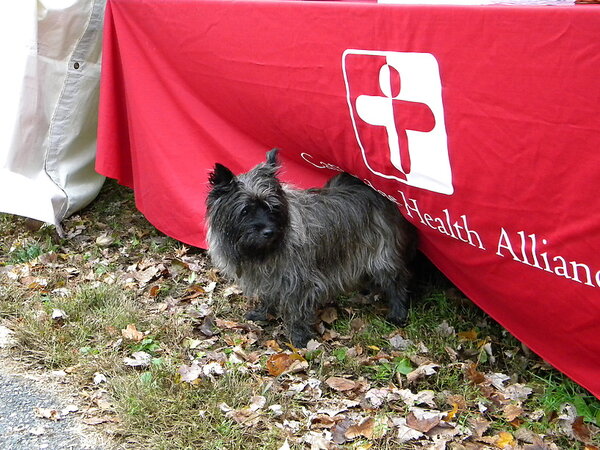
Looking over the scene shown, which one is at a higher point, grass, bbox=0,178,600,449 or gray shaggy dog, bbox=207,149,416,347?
gray shaggy dog, bbox=207,149,416,347

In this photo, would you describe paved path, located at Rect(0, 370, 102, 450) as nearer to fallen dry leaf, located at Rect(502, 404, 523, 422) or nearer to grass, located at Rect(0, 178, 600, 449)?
grass, located at Rect(0, 178, 600, 449)

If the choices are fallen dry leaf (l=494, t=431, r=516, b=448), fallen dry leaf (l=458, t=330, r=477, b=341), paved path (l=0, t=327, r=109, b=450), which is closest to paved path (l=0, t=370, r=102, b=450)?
paved path (l=0, t=327, r=109, b=450)

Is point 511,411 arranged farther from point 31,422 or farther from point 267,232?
point 31,422

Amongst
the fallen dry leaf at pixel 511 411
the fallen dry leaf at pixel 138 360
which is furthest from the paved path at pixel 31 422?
the fallen dry leaf at pixel 511 411

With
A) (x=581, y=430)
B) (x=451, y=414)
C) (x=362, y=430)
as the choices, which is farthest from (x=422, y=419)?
(x=581, y=430)

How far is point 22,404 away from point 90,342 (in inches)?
23.4

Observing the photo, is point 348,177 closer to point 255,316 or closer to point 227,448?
point 255,316

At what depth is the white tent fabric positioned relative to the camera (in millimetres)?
5047

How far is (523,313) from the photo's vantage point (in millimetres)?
3410

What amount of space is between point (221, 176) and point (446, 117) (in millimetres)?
1253

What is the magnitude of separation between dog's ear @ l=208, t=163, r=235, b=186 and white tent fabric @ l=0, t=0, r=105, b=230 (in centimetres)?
213

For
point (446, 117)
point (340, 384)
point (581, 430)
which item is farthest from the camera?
point (340, 384)

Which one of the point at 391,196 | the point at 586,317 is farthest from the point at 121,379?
the point at 586,317

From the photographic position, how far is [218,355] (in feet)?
12.7
